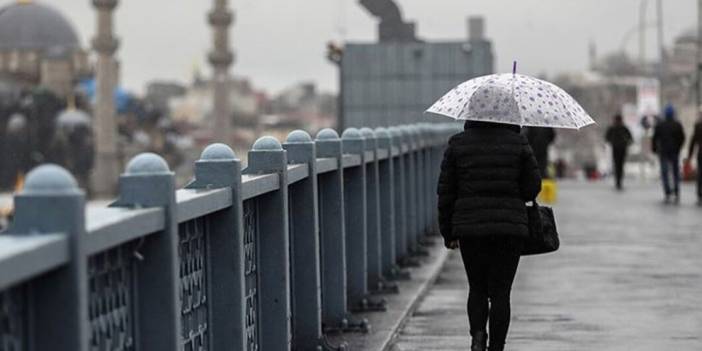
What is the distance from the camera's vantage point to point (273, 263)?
9461mm

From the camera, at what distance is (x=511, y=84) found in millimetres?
10328

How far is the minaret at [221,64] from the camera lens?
601ft

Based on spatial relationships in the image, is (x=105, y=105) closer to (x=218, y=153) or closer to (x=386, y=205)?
(x=386, y=205)

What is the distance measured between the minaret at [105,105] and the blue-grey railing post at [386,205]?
15669cm

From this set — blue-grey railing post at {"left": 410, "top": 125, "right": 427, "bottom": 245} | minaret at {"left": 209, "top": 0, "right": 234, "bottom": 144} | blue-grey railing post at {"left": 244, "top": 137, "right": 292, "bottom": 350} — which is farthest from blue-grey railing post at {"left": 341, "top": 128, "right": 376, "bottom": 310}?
minaret at {"left": 209, "top": 0, "right": 234, "bottom": 144}

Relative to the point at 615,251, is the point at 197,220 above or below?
above

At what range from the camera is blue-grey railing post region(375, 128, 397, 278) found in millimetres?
15891

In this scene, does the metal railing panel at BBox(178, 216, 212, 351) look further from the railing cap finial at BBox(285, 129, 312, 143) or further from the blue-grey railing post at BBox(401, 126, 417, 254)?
the blue-grey railing post at BBox(401, 126, 417, 254)

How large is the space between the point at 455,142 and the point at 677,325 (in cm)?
350

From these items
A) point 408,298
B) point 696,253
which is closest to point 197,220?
point 408,298

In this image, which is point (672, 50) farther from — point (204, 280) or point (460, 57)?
point (204, 280)

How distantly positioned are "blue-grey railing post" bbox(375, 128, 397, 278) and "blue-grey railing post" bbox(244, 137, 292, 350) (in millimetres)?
6111

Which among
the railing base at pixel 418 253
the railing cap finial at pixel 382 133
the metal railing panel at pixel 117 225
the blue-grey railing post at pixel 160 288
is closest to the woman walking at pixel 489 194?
the blue-grey railing post at pixel 160 288

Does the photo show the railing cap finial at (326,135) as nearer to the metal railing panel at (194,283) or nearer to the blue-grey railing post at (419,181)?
the metal railing panel at (194,283)
